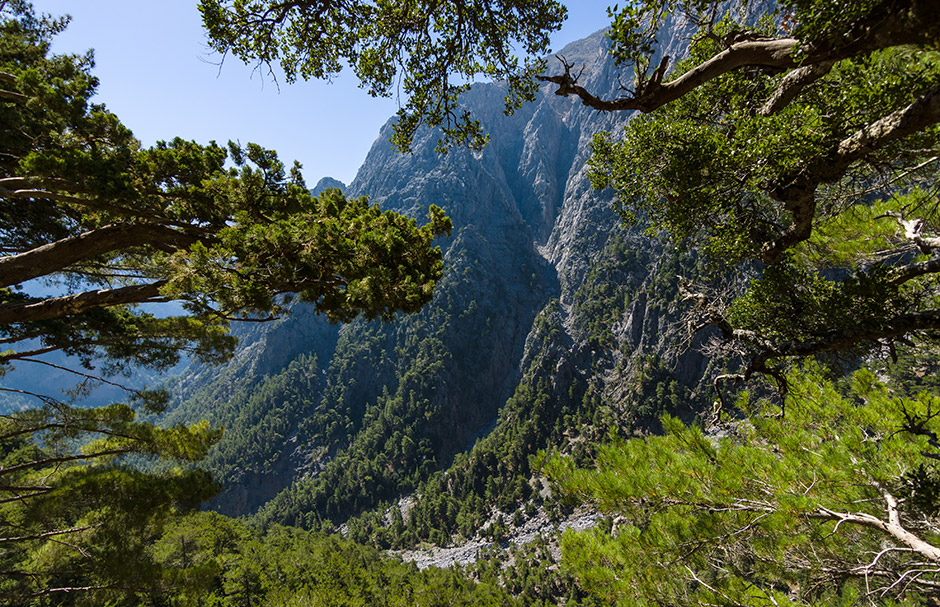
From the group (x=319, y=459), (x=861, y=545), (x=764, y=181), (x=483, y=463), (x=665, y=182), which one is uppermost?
(x=665, y=182)

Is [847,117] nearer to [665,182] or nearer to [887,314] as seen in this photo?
[665,182]

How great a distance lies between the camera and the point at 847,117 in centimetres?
285

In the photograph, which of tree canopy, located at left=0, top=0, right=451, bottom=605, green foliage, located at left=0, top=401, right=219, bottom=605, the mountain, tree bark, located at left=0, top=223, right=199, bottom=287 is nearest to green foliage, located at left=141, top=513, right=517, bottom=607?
green foliage, located at left=0, top=401, right=219, bottom=605

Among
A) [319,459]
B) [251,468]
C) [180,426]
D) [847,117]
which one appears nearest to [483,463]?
[319,459]

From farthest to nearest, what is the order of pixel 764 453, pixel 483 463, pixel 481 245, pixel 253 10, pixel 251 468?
1. pixel 481 245
2. pixel 251 468
3. pixel 483 463
4. pixel 764 453
5. pixel 253 10

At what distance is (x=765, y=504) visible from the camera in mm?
4516

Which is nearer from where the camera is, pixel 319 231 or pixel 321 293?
pixel 319 231

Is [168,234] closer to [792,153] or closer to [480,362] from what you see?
[792,153]

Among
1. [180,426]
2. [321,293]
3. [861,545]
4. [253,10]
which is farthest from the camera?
[180,426]

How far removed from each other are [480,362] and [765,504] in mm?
108787

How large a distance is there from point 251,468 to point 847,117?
127897 mm

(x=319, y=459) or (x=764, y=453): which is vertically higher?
(x=764, y=453)

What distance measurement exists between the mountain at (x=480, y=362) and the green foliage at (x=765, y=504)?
68041 mm

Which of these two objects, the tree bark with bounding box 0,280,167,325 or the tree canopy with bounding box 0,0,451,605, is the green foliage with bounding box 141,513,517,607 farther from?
the tree bark with bounding box 0,280,167,325
